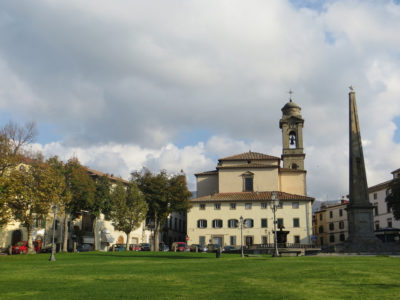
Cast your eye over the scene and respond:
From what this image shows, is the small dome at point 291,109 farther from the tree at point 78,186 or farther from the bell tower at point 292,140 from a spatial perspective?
the tree at point 78,186

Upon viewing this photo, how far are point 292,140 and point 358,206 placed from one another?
4491 centimetres

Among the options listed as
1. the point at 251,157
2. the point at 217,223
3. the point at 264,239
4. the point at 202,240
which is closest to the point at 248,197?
the point at 217,223

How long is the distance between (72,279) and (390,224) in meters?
72.7

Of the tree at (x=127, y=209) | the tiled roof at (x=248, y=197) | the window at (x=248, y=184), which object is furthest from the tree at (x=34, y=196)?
the window at (x=248, y=184)

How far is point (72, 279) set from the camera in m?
14.4

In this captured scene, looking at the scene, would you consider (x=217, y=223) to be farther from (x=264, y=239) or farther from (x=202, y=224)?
(x=264, y=239)

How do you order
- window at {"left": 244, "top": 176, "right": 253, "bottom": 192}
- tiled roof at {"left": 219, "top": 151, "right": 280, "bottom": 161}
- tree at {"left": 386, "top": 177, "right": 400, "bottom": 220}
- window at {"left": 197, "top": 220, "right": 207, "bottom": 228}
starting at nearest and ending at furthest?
tree at {"left": 386, "top": 177, "right": 400, "bottom": 220} < window at {"left": 197, "top": 220, "right": 207, "bottom": 228} < window at {"left": 244, "top": 176, "right": 253, "bottom": 192} < tiled roof at {"left": 219, "top": 151, "right": 280, "bottom": 161}

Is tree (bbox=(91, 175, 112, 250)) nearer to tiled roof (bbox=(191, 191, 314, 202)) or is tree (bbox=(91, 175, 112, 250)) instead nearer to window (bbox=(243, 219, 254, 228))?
tiled roof (bbox=(191, 191, 314, 202))

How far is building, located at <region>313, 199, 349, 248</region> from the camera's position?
89606 millimetres

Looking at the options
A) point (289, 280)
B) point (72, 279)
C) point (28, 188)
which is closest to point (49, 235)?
point (28, 188)

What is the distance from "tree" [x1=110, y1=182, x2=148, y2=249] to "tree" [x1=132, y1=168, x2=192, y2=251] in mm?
2319

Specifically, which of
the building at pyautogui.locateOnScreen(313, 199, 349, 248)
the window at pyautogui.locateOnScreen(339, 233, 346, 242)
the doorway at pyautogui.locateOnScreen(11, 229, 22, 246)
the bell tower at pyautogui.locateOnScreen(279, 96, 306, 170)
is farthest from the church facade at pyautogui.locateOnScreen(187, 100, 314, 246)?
the doorway at pyautogui.locateOnScreen(11, 229, 22, 246)

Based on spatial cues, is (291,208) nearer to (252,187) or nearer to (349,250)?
(252,187)

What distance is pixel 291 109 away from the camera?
268 feet
